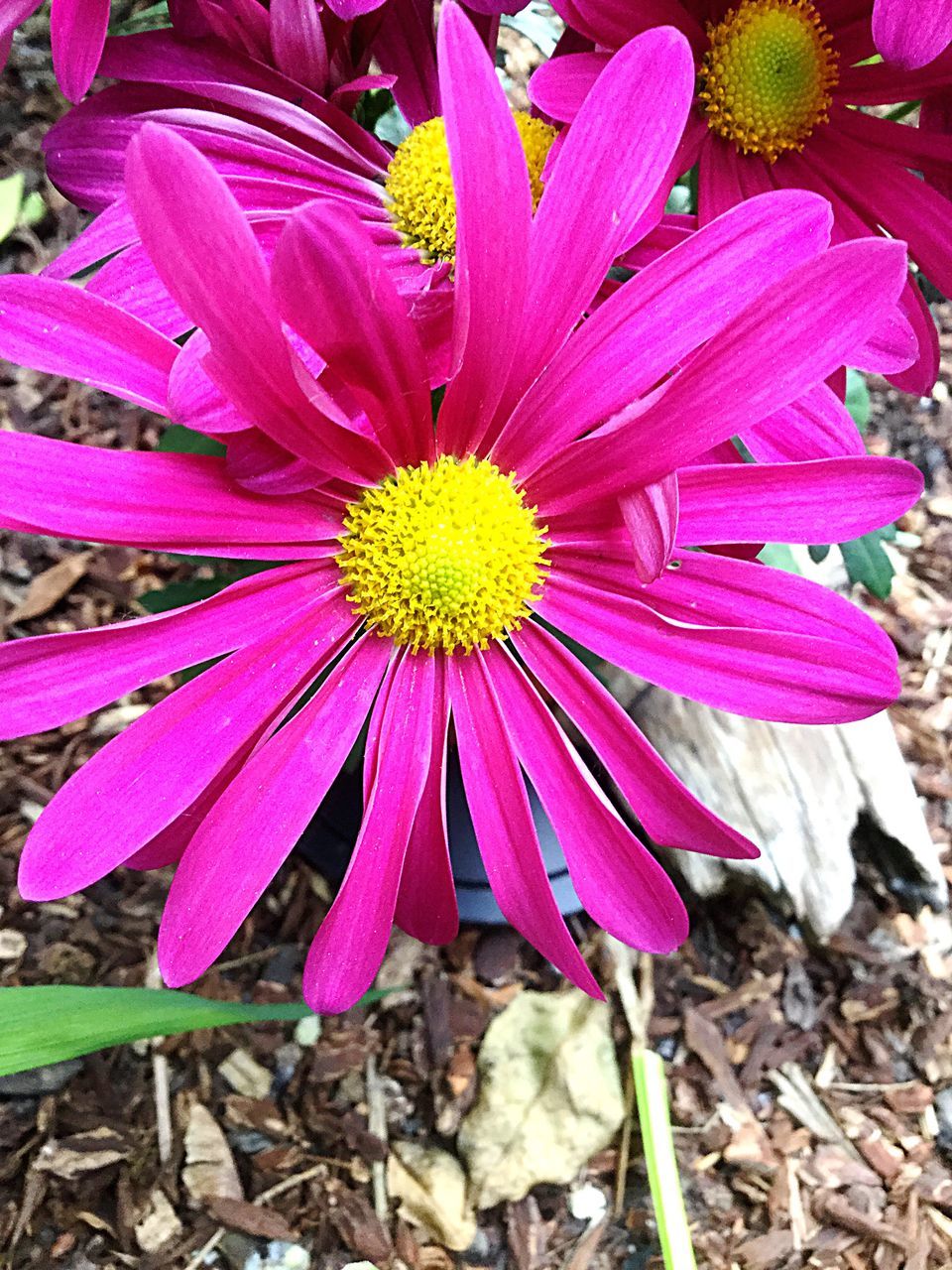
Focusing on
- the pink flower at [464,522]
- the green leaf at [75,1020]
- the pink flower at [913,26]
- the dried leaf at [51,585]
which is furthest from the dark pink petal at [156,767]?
the dried leaf at [51,585]

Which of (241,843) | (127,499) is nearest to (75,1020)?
(241,843)

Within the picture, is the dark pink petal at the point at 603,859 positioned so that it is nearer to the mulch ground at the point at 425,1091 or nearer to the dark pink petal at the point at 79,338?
the dark pink petal at the point at 79,338

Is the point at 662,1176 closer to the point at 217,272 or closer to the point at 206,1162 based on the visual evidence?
the point at 206,1162

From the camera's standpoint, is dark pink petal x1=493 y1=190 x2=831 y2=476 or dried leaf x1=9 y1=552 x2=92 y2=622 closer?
dark pink petal x1=493 y1=190 x2=831 y2=476

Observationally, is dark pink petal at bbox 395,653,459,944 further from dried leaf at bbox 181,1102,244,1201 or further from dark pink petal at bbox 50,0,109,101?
dried leaf at bbox 181,1102,244,1201

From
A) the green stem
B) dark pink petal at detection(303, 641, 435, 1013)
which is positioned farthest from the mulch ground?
dark pink petal at detection(303, 641, 435, 1013)

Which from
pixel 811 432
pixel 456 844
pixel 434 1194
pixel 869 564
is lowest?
pixel 434 1194
